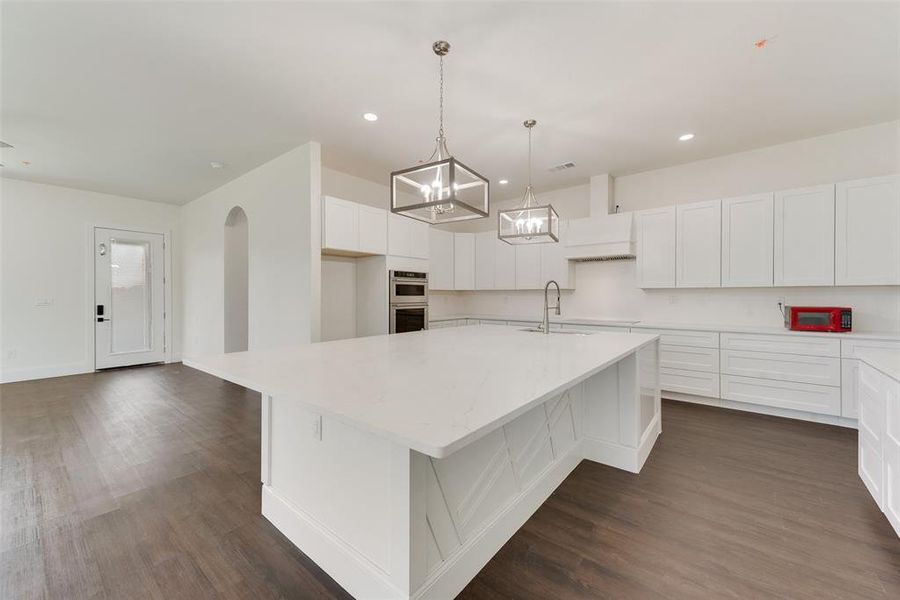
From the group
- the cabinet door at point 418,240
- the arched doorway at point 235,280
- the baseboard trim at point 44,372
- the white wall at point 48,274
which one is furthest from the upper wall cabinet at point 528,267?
the baseboard trim at point 44,372

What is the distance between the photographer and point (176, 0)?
197cm

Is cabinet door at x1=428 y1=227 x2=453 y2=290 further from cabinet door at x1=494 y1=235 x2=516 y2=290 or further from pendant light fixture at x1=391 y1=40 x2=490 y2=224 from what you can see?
pendant light fixture at x1=391 y1=40 x2=490 y2=224

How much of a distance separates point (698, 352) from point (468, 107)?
3476 mm

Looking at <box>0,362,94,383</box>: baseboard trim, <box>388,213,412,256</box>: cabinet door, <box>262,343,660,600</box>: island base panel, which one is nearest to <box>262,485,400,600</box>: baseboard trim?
<box>262,343,660,600</box>: island base panel

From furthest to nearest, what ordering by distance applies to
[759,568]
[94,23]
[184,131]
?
[184,131] → [94,23] → [759,568]

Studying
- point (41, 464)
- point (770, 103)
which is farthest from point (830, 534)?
point (41, 464)

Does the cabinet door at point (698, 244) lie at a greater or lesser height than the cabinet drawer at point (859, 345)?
greater

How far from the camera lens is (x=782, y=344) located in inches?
136

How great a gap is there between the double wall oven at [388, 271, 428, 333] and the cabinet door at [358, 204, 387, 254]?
37cm

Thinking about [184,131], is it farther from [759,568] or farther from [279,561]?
[759,568]

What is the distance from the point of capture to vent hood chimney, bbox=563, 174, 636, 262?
4465 millimetres

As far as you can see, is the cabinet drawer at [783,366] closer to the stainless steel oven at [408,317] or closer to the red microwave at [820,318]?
the red microwave at [820,318]

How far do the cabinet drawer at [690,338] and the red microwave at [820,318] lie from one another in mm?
655

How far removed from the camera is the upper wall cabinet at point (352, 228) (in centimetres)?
384
